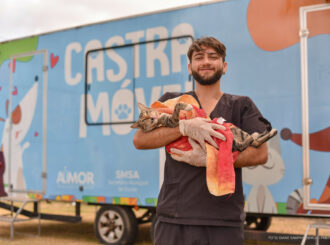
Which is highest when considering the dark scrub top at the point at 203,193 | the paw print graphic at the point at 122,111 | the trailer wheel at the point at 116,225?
the paw print graphic at the point at 122,111

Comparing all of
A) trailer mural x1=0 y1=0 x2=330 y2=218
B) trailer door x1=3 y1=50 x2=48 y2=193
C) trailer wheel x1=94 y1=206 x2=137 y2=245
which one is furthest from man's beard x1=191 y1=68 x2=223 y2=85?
trailer door x1=3 y1=50 x2=48 y2=193

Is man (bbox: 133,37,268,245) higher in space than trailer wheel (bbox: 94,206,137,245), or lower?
higher

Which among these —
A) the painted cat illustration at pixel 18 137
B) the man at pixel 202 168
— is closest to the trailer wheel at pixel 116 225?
the painted cat illustration at pixel 18 137

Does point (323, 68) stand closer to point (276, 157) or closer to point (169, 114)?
point (276, 157)

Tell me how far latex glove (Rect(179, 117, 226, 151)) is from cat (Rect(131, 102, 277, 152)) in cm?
5

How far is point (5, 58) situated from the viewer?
7457mm

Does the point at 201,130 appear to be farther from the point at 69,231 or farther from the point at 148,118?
the point at 69,231

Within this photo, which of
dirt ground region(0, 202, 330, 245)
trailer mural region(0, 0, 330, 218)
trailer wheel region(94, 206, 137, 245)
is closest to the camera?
trailer mural region(0, 0, 330, 218)

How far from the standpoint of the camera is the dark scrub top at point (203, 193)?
2027 mm

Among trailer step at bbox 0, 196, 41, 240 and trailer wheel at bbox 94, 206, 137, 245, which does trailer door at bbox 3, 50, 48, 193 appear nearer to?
trailer step at bbox 0, 196, 41, 240

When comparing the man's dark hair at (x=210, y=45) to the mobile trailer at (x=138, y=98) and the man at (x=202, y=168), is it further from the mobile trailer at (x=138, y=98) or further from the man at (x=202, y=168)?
the mobile trailer at (x=138, y=98)

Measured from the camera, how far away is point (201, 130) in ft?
6.36

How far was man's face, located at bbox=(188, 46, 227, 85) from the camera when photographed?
211 cm

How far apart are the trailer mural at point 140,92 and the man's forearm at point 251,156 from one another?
9.27ft
